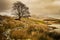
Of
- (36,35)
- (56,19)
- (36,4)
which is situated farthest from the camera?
(36,4)

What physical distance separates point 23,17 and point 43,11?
1.57 feet

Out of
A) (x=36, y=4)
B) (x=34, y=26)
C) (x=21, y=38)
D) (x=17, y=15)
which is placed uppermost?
(x=36, y=4)

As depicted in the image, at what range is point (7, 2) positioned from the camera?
337 cm

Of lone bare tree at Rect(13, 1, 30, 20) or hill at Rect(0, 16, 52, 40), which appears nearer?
hill at Rect(0, 16, 52, 40)

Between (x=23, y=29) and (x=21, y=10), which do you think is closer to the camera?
(x=23, y=29)

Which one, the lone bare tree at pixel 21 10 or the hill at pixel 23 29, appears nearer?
the hill at pixel 23 29

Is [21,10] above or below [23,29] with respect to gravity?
above

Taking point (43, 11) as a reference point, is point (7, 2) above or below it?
above

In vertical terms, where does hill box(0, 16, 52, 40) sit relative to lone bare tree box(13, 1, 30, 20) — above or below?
below

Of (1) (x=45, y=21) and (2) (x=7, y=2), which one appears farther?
(2) (x=7, y=2)

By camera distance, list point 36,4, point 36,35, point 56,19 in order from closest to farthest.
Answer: point 36,35 → point 56,19 → point 36,4

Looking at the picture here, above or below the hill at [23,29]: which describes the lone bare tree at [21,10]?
above

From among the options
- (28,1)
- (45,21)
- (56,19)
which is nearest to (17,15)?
(28,1)

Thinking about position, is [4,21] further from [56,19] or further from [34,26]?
[56,19]
